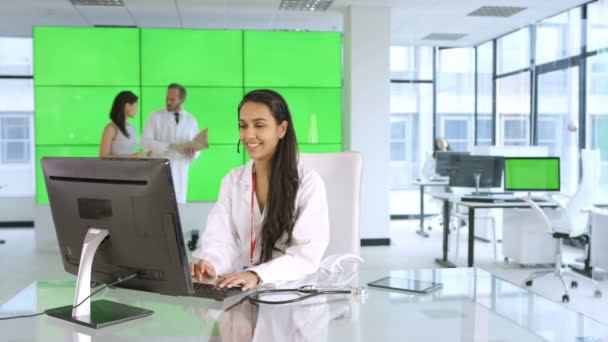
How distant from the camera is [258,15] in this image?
7.46 metres

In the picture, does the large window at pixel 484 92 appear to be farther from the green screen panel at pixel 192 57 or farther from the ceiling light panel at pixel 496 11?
the green screen panel at pixel 192 57

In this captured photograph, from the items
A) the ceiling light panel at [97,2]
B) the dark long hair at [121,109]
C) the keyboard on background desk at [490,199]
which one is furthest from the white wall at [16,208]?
the keyboard on background desk at [490,199]

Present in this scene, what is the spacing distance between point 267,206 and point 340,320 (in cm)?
81

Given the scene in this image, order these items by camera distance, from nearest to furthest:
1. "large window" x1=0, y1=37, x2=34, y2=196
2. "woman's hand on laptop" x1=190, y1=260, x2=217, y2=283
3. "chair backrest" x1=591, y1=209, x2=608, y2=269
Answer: "woman's hand on laptop" x1=190, y1=260, x2=217, y2=283 → "chair backrest" x1=591, y1=209, x2=608, y2=269 → "large window" x1=0, y1=37, x2=34, y2=196

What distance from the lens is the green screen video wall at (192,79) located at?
6.72 m

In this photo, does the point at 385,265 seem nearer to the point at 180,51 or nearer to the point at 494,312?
the point at 180,51

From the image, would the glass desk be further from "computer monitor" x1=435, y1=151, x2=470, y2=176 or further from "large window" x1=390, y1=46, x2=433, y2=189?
"large window" x1=390, y1=46, x2=433, y2=189

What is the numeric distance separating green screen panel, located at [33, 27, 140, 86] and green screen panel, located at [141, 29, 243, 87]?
0.17 metres

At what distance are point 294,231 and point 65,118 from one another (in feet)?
18.1

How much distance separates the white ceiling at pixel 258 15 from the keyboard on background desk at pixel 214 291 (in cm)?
555

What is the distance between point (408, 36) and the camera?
8.76m

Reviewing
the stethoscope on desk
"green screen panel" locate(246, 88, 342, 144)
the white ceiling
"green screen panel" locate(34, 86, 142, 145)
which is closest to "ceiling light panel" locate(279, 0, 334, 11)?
the white ceiling

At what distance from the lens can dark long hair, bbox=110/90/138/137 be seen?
18.6 ft

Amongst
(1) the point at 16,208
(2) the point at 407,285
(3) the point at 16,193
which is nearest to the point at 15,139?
(3) the point at 16,193
